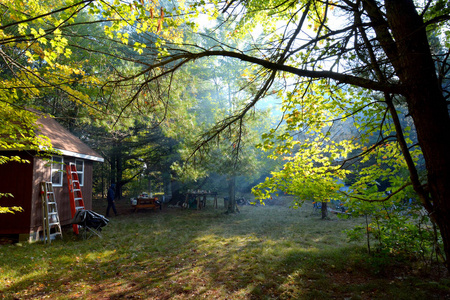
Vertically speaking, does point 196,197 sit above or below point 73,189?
below

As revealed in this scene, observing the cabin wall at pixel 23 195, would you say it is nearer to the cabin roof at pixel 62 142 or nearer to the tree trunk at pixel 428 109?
the cabin roof at pixel 62 142

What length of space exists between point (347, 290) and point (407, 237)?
1627mm

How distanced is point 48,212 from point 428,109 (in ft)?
33.4

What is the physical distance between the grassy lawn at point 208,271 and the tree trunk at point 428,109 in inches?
98.0

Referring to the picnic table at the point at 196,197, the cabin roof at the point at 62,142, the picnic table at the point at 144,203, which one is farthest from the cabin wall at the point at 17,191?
the picnic table at the point at 196,197

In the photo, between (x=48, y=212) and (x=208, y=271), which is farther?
(x=48, y=212)

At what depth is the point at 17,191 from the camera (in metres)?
8.67

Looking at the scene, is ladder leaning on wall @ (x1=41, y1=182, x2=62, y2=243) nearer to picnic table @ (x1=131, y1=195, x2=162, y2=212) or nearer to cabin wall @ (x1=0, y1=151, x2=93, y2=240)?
cabin wall @ (x1=0, y1=151, x2=93, y2=240)

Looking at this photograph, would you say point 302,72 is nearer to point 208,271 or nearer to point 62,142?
point 208,271

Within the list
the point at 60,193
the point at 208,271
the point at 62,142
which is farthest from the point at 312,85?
the point at 60,193

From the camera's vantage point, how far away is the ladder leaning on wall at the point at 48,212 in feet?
27.0

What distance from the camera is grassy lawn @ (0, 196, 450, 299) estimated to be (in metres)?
4.38

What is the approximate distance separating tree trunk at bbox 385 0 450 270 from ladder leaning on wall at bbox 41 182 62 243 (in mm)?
9739

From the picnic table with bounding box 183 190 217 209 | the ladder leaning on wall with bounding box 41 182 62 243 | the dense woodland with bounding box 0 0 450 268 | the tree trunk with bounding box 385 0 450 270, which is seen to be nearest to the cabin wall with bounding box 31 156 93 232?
the ladder leaning on wall with bounding box 41 182 62 243
